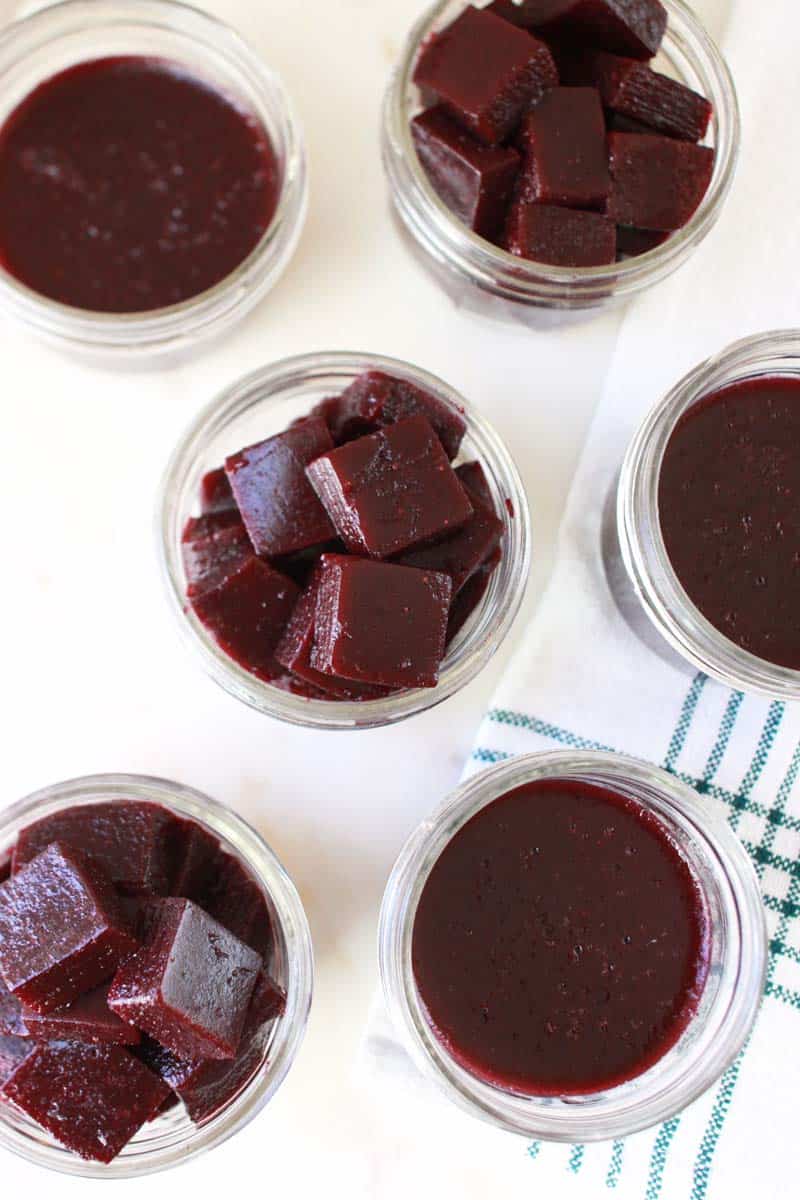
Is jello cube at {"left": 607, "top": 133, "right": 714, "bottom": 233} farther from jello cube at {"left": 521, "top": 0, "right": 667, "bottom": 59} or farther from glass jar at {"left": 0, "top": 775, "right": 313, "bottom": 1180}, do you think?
glass jar at {"left": 0, "top": 775, "right": 313, "bottom": 1180}

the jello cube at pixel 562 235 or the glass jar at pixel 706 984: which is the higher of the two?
the jello cube at pixel 562 235

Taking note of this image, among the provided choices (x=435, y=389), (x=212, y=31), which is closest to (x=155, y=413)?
(x=435, y=389)

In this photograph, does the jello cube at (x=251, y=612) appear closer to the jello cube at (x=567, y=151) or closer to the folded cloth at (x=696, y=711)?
the folded cloth at (x=696, y=711)

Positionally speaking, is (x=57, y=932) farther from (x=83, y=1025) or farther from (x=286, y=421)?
(x=286, y=421)

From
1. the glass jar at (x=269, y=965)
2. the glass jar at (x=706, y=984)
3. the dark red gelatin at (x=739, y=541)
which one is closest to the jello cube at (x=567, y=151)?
the dark red gelatin at (x=739, y=541)

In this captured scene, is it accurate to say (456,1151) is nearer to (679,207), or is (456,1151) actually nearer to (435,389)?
(435,389)
